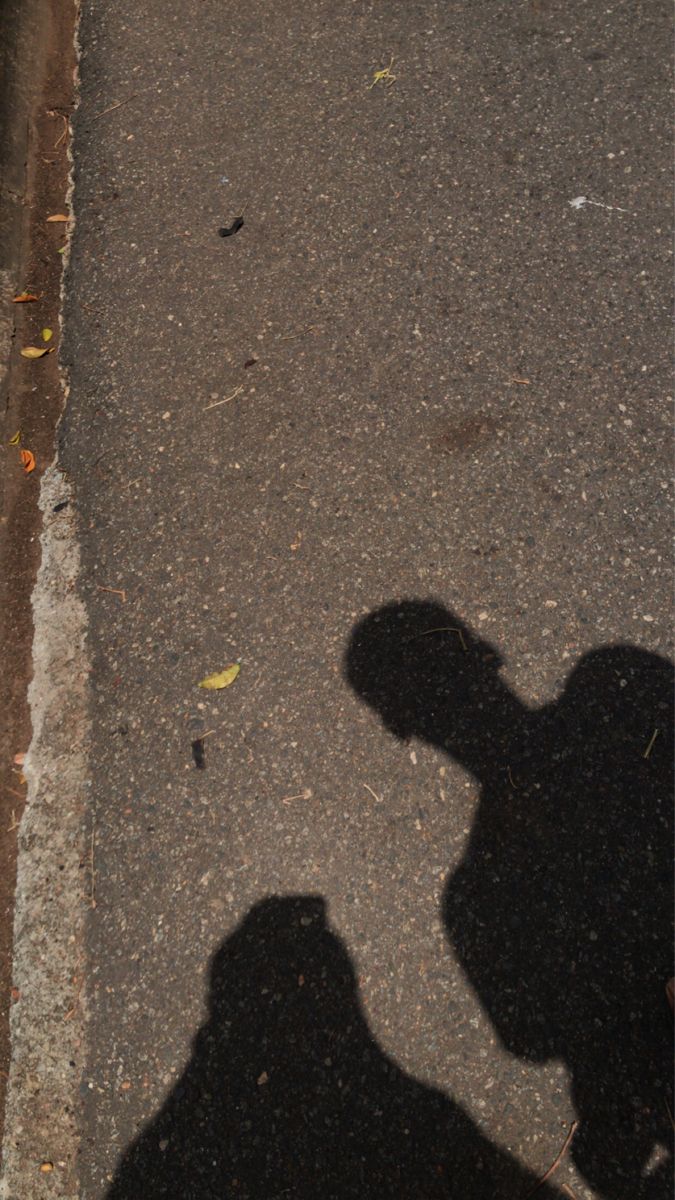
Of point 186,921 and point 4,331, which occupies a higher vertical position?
point 4,331

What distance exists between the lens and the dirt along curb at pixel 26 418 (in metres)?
2.52

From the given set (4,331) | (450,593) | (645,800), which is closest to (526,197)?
(450,593)

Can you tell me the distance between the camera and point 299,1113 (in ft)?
7.14

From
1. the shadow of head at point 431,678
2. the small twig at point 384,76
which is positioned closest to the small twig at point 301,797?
the shadow of head at point 431,678

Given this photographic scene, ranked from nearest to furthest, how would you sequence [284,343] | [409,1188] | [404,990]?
[409,1188] < [404,990] < [284,343]

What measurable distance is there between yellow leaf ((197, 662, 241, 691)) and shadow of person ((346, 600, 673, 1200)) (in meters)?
0.35

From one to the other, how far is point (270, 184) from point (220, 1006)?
120 inches

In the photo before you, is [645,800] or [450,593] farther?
[450,593]

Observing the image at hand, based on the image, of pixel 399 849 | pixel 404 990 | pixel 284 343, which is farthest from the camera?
pixel 284 343

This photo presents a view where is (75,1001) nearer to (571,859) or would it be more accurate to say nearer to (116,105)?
(571,859)

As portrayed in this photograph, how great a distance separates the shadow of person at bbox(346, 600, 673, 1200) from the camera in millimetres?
2111

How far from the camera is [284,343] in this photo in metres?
3.24

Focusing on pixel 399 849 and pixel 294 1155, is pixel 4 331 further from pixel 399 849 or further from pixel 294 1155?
pixel 294 1155

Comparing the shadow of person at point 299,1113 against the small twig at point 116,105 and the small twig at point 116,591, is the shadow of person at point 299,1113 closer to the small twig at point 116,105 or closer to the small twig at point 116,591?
the small twig at point 116,591
